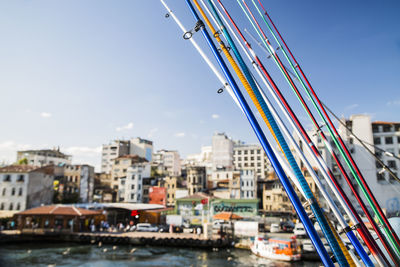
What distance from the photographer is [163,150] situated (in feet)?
359

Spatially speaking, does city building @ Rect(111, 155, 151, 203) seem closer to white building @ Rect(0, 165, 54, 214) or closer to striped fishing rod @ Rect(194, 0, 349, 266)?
white building @ Rect(0, 165, 54, 214)

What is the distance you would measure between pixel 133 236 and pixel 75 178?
31.0 m

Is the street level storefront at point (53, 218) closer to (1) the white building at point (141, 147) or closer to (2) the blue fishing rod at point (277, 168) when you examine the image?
(2) the blue fishing rod at point (277, 168)

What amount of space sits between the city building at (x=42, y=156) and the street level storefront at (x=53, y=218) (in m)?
43.4

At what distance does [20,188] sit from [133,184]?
20.9 meters

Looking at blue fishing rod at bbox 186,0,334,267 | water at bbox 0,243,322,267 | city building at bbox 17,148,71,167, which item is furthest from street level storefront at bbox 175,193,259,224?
city building at bbox 17,148,71,167

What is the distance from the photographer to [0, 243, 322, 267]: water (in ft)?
75.6

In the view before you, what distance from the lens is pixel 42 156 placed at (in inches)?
2980

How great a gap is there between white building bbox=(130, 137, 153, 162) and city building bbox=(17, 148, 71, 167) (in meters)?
22.2

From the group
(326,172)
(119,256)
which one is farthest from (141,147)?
(326,172)

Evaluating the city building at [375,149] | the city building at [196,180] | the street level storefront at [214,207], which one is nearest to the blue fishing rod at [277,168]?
the street level storefront at [214,207]

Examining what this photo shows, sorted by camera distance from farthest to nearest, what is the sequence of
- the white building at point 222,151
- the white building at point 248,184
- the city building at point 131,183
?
the white building at point 222,151 < the city building at point 131,183 < the white building at point 248,184

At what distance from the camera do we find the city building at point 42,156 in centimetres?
7431

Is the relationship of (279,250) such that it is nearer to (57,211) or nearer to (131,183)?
(57,211)
